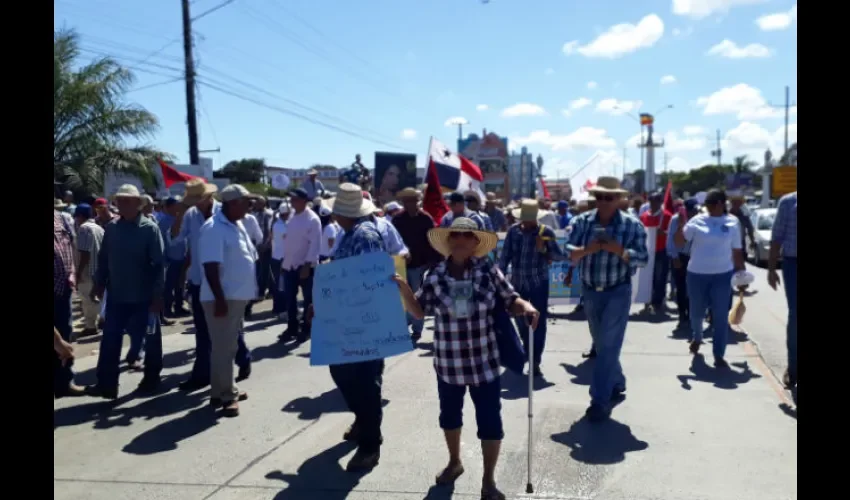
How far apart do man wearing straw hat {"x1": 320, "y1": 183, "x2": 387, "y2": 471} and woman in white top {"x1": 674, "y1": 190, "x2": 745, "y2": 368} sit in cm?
391

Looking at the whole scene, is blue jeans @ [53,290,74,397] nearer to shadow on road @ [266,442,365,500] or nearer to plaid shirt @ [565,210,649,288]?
shadow on road @ [266,442,365,500]

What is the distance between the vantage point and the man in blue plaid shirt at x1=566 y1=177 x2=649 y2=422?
579cm

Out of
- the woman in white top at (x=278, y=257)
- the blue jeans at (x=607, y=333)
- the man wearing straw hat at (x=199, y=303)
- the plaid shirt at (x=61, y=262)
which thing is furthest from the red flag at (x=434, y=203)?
the plaid shirt at (x=61, y=262)

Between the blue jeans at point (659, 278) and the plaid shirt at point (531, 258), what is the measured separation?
15.5 ft

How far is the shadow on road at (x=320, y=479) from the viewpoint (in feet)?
14.6

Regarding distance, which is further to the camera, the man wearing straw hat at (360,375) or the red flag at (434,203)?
the red flag at (434,203)

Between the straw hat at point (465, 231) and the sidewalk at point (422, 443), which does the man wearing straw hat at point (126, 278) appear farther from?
the straw hat at point (465, 231)

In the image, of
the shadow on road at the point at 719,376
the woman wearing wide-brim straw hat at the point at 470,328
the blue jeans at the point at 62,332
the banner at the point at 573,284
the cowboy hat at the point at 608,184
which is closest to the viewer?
the woman wearing wide-brim straw hat at the point at 470,328

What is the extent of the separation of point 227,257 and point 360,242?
166 centimetres

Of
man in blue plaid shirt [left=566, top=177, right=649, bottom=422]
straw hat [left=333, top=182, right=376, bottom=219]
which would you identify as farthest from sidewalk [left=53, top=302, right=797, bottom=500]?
straw hat [left=333, top=182, right=376, bottom=219]

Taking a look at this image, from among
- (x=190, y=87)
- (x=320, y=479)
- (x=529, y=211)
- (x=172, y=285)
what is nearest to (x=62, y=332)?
(x=320, y=479)

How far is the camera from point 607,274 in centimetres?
585

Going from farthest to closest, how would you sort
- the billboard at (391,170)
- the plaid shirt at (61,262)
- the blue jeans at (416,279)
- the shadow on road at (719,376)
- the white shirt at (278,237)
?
1. the billboard at (391,170)
2. the white shirt at (278,237)
3. the blue jeans at (416,279)
4. the shadow on road at (719,376)
5. the plaid shirt at (61,262)
